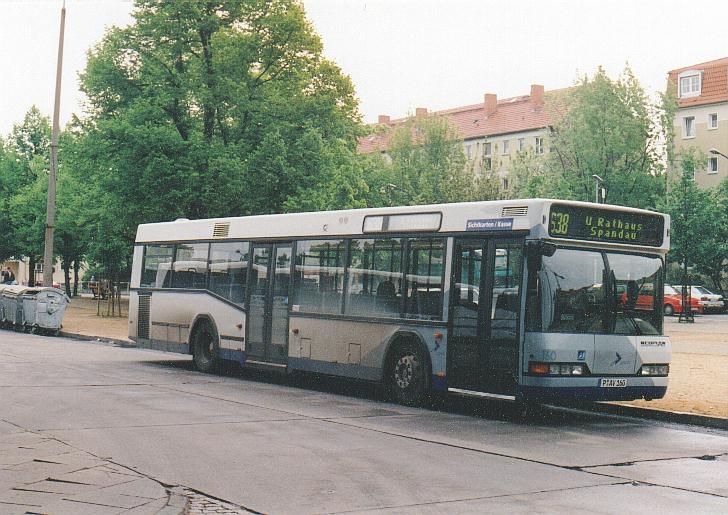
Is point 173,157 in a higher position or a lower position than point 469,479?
higher

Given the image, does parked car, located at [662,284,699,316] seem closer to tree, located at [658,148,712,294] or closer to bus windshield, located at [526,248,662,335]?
tree, located at [658,148,712,294]

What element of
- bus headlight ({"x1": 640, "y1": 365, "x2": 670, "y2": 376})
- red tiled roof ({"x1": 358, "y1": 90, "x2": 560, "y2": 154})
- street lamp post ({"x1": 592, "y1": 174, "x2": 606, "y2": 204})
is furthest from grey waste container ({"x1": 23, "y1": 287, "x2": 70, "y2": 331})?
red tiled roof ({"x1": 358, "y1": 90, "x2": 560, "y2": 154})

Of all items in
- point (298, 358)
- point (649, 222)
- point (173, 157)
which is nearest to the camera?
point (649, 222)

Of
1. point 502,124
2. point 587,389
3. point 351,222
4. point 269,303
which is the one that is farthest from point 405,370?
point 502,124

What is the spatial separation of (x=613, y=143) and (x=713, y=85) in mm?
21227

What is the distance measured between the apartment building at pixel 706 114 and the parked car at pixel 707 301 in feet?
66.1

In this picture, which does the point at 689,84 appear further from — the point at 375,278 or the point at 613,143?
the point at 375,278

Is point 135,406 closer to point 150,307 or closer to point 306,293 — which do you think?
point 306,293

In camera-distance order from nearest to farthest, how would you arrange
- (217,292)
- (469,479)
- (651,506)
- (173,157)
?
1. (651,506)
2. (469,479)
3. (217,292)
4. (173,157)

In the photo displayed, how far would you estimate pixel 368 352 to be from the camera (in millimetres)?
15641

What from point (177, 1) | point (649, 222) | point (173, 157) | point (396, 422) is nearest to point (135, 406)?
point (396, 422)

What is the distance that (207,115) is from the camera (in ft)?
129

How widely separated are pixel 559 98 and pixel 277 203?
35.2 meters

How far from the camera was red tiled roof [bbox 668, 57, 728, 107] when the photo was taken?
7794cm
